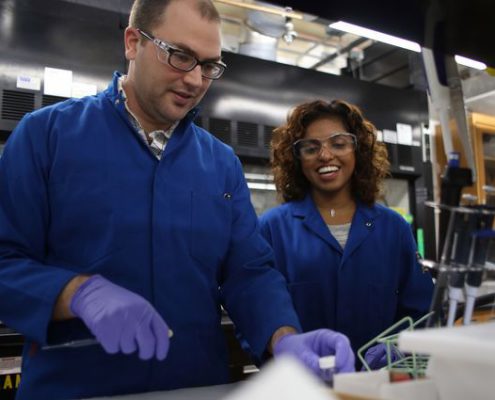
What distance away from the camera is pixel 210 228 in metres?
1.45

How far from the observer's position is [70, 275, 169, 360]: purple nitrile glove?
1.08m

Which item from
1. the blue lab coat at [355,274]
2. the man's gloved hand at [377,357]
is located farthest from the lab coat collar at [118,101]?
the man's gloved hand at [377,357]

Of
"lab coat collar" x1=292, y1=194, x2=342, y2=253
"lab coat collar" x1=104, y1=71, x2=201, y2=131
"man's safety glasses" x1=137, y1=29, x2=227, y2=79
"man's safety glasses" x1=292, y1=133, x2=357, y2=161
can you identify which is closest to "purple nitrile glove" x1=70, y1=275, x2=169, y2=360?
"lab coat collar" x1=104, y1=71, x2=201, y2=131

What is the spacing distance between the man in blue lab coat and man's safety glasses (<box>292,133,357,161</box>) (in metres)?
0.50

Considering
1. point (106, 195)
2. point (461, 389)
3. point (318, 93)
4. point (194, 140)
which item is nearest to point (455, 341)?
point (461, 389)

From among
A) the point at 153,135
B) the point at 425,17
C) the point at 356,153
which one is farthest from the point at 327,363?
the point at 356,153

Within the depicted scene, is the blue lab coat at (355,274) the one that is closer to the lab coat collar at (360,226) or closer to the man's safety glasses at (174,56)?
the lab coat collar at (360,226)

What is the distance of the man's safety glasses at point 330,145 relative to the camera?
6.59ft

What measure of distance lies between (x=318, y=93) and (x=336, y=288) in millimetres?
2779

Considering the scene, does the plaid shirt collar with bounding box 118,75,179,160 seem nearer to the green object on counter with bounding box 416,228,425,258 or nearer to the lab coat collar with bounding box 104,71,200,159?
the lab coat collar with bounding box 104,71,200,159

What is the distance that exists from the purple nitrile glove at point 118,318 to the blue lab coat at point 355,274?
32.6 inches

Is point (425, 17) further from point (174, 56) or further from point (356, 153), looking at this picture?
point (356, 153)

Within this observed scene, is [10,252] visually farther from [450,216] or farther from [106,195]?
[450,216]

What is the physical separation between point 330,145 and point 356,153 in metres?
0.18
